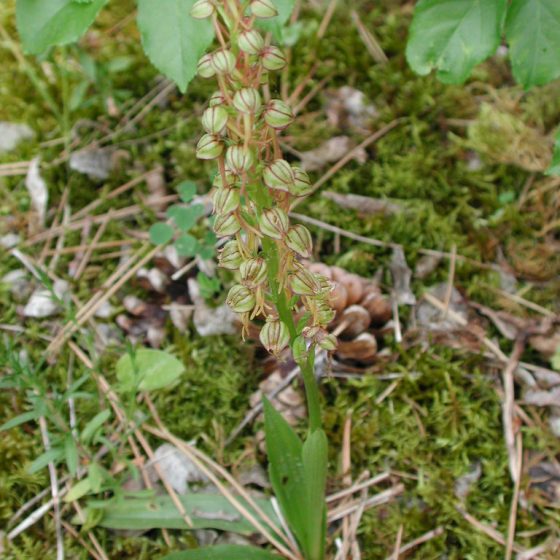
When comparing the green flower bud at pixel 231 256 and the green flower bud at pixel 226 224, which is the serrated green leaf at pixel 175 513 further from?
the green flower bud at pixel 226 224

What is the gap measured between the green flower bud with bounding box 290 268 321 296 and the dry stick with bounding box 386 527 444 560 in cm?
87

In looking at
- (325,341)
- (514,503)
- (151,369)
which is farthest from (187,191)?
(514,503)

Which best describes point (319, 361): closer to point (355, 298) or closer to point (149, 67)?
point (355, 298)

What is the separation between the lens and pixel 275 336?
1.34m

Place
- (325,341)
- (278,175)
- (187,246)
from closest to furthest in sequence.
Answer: (278,175), (325,341), (187,246)

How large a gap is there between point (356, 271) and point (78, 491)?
1.05m

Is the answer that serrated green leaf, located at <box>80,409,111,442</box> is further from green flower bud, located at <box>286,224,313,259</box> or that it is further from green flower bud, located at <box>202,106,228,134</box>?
green flower bud, located at <box>202,106,228,134</box>

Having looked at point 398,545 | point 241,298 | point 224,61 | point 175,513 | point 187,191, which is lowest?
point 398,545

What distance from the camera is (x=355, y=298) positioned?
2082 mm

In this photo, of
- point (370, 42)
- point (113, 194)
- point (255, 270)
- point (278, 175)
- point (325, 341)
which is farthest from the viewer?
point (370, 42)

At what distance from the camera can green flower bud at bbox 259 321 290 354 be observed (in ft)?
4.38

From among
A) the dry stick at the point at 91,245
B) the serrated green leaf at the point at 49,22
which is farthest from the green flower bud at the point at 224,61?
the dry stick at the point at 91,245

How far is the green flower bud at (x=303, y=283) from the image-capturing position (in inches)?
50.7

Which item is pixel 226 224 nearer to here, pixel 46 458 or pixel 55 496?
pixel 46 458
